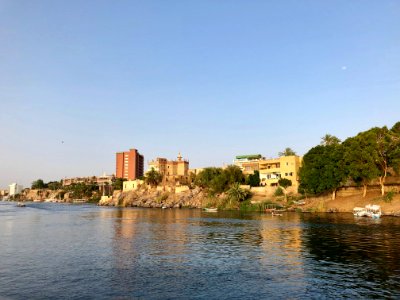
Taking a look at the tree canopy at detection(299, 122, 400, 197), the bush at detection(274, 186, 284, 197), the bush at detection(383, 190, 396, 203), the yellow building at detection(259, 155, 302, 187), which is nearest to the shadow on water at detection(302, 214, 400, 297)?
the bush at detection(383, 190, 396, 203)

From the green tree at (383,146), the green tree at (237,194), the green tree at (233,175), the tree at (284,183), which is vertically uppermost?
the green tree at (383,146)

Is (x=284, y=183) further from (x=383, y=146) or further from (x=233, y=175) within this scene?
(x=383, y=146)

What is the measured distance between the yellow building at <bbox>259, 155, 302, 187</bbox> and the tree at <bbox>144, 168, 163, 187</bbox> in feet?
218

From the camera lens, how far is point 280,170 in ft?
452

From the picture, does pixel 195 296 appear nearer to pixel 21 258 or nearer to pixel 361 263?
pixel 361 263

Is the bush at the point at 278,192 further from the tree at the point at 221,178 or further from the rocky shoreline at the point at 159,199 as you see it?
the rocky shoreline at the point at 159,199

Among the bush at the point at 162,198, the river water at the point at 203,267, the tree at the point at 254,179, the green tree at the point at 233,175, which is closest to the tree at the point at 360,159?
the river water at the point at 203,267

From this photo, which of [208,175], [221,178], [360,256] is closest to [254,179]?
[221,178]

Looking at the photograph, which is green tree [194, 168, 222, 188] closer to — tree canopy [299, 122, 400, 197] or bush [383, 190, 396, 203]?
tree canopy [299, 122, 400, 197]

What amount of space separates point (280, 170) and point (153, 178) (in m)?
81.2

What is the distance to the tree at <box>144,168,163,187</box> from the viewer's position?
19450 cm

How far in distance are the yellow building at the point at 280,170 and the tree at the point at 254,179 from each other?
60.7 inches

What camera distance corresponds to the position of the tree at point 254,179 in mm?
144825

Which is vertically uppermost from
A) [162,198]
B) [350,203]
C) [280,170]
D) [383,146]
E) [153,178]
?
[383,146]
